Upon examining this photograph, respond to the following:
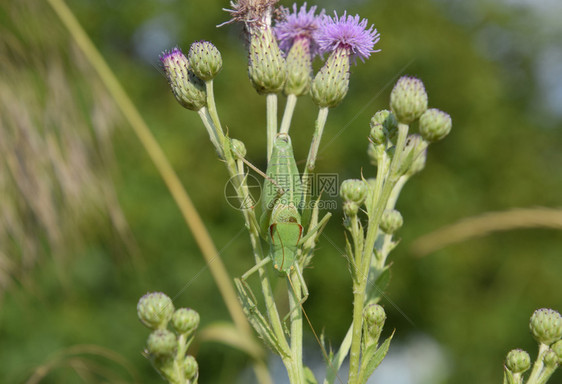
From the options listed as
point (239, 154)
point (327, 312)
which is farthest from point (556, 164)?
point (239, 154)

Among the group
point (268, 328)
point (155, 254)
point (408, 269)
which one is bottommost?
point (408, 269)

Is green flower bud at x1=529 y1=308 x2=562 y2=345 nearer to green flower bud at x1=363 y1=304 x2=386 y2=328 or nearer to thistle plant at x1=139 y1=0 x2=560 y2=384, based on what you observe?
thistle plant at x1=139 y1=0 x2=560 y2=384

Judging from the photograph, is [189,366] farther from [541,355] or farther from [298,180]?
[541,355]

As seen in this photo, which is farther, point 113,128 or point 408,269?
point 408,269

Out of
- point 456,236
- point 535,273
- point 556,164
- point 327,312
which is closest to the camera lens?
point 456,236

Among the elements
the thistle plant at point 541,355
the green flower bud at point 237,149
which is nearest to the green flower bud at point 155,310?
the green flower bud at point 237,149

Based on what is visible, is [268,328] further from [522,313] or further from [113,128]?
→ [522,313]

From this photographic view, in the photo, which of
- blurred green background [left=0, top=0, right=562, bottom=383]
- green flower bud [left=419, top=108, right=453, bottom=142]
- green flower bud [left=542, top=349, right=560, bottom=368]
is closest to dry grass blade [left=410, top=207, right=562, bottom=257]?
green flower bud [left=542, top=349, right=560, bottom=368]

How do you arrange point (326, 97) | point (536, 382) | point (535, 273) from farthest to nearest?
point (535, 273)
point (326, 97)
point (536, 382)
